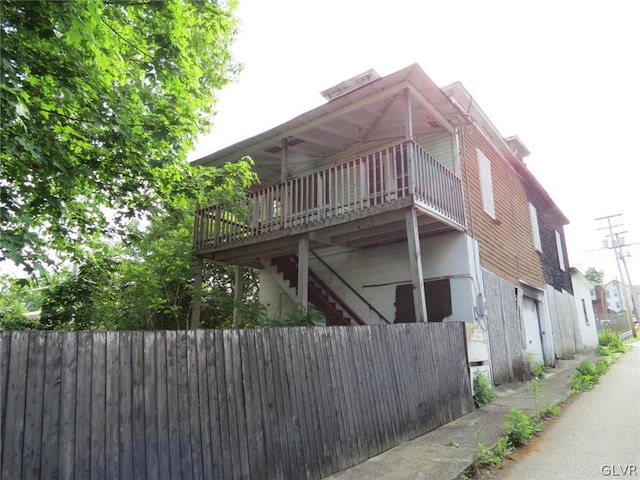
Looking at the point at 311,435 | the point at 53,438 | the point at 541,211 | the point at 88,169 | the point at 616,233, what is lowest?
the point at 311,435

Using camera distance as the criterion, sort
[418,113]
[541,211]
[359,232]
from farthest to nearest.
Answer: [541,211] < [418,113] < [359,232]

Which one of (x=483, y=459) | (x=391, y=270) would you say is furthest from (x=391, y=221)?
(x=483, y=459)

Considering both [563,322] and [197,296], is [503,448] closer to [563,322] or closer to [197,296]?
[197,296]

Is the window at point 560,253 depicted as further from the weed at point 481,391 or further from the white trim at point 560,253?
the weed at point 481,391

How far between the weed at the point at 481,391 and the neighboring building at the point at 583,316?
12.3 metres

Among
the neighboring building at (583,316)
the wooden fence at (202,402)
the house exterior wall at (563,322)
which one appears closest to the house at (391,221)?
the house exterior wall at (563,322)

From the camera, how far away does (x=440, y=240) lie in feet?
29.3

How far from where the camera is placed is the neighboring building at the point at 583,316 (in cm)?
1811

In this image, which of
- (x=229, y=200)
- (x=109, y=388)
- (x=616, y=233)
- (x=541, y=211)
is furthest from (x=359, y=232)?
(x=616, y=233)

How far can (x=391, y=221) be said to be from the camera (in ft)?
24.6

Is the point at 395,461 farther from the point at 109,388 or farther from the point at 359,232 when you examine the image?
the point at 359,232

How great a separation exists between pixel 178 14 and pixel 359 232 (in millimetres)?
5221

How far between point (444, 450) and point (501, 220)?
27.5ft

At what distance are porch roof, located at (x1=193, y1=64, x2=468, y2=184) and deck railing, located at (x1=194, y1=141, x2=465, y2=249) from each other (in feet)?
3.56
